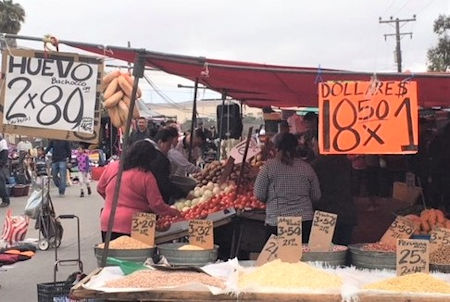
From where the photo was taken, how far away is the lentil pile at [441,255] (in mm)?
3934

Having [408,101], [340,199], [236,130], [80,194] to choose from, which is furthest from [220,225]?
[80,194]

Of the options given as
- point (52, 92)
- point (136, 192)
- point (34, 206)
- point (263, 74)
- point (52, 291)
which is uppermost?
point (263, 74)

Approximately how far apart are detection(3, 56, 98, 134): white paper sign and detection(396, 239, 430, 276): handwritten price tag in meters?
2.19

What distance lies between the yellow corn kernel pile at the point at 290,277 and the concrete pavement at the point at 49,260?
148 inches

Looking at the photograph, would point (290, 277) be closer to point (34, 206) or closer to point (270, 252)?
point (270, 252)

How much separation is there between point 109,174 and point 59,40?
6.49 feet

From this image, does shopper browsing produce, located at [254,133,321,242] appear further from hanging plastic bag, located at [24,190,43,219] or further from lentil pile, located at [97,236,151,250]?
hanging plastic bag, located at [24,190,43,219]

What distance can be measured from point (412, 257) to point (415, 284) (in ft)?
1.28

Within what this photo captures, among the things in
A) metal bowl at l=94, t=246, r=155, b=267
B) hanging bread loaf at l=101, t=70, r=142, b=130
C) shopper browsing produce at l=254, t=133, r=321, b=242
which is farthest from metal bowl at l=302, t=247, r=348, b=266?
hanging bread loaf at l=101, t=70, r=142, b=130

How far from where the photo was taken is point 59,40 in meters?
4.11

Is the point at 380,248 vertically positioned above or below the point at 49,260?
above

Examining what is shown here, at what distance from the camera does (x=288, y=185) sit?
544 centimetres

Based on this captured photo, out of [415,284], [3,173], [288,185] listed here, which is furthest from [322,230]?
[3,173]

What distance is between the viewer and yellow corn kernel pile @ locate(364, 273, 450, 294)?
10.6 ft
